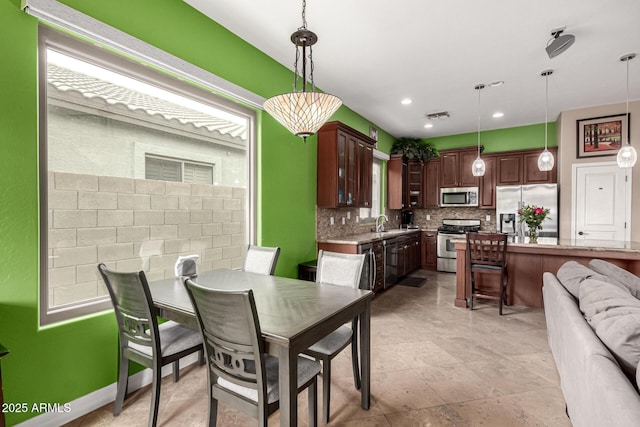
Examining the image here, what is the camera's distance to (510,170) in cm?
597

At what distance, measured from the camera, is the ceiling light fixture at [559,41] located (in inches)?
108

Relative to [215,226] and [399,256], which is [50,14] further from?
[399,256]

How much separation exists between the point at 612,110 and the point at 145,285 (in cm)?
675

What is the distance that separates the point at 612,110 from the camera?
4848 millimetres

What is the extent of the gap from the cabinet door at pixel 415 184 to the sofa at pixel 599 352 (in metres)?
4.99

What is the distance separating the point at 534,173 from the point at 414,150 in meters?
2.29

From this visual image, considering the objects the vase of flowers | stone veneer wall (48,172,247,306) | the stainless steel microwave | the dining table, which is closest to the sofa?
the dining table

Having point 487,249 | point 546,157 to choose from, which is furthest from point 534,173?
point 487,249

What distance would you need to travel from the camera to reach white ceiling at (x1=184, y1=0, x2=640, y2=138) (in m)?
2.55

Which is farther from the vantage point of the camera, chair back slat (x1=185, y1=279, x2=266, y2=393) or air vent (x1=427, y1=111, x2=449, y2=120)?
air vent (x1=427, y1=111, x2=449, y2=120)

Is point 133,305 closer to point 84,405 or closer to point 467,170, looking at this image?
point 84,405

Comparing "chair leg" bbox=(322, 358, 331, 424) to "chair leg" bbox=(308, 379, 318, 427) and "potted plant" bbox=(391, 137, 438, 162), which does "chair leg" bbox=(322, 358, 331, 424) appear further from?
"potted plant" bbox=(391, 137, 438, 162)

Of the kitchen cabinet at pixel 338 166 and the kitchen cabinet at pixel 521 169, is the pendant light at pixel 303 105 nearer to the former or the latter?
the kitchen cabinet at pixel 338 166

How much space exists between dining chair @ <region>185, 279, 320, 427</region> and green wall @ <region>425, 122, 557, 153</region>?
21.1 ft
